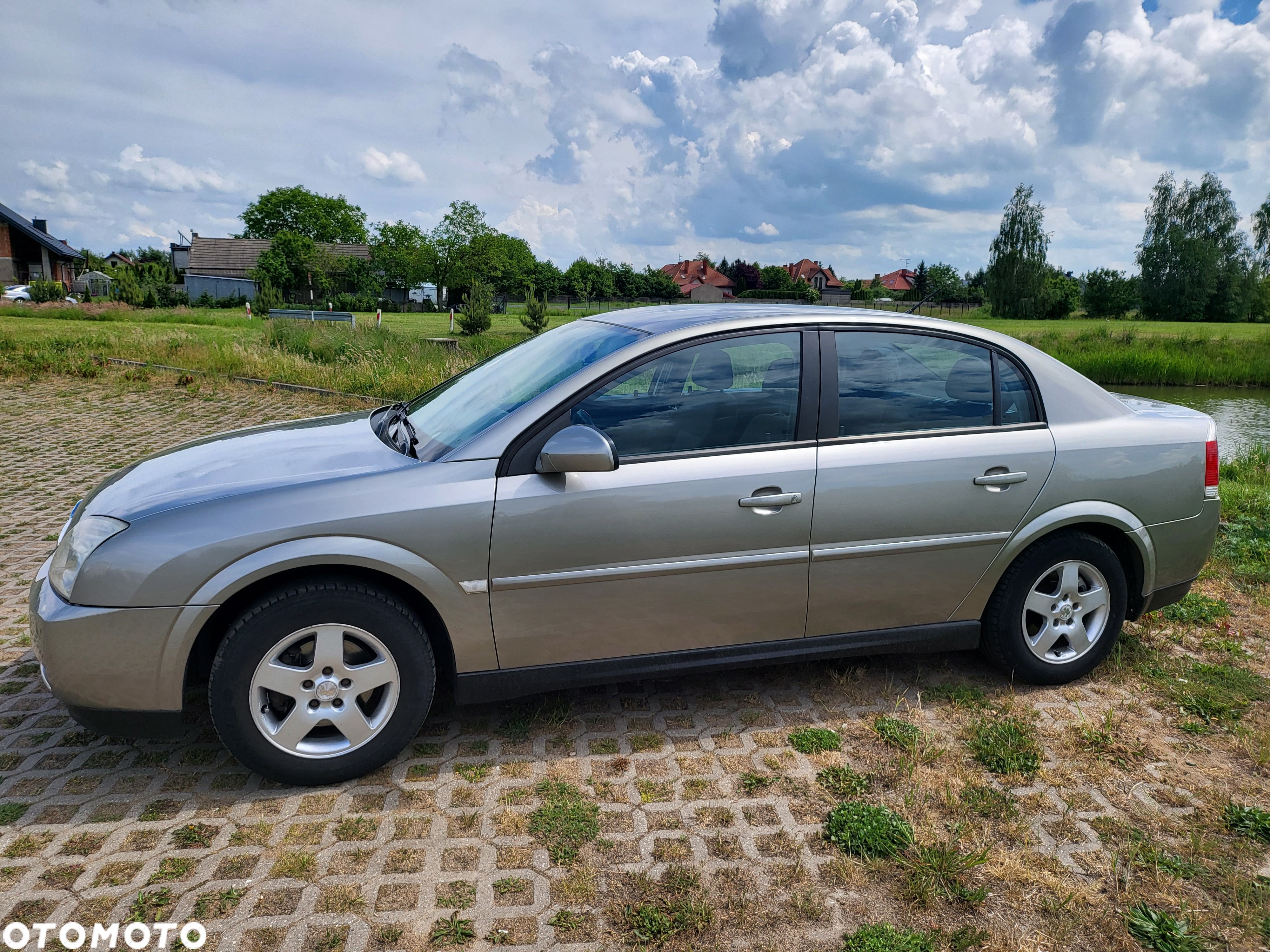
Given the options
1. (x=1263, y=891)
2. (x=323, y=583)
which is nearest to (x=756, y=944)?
(x=1263, y=891)

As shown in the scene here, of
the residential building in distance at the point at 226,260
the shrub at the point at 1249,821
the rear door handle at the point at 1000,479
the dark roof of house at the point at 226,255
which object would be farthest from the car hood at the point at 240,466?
the dark roof of house at the point at 226,255

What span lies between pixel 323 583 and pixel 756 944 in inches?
71.4

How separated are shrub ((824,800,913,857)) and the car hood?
77.5 inches

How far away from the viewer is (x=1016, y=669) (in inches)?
150

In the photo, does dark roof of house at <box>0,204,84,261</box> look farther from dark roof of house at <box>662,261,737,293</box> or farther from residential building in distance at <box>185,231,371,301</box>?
dark roof of house at <box>662,261,737,293</box>

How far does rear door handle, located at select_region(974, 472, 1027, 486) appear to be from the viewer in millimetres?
3463

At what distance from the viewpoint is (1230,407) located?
21469 mm

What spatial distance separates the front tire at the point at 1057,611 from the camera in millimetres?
3664

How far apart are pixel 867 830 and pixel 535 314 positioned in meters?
36.8

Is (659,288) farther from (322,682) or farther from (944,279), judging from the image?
(322,682)

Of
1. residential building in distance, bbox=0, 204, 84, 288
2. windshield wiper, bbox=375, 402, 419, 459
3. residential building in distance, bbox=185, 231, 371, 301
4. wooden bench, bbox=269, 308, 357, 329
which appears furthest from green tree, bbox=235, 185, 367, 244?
windshield wiper, bbox=375, 402, 419, 459

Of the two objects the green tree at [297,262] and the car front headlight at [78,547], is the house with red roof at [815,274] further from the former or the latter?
the car front headlight at [78,547]

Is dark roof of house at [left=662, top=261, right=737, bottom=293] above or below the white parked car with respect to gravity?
above

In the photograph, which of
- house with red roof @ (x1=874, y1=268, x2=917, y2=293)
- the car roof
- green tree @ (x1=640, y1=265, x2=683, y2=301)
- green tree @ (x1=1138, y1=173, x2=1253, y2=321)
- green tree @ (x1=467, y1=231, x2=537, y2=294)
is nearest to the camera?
the car roof
